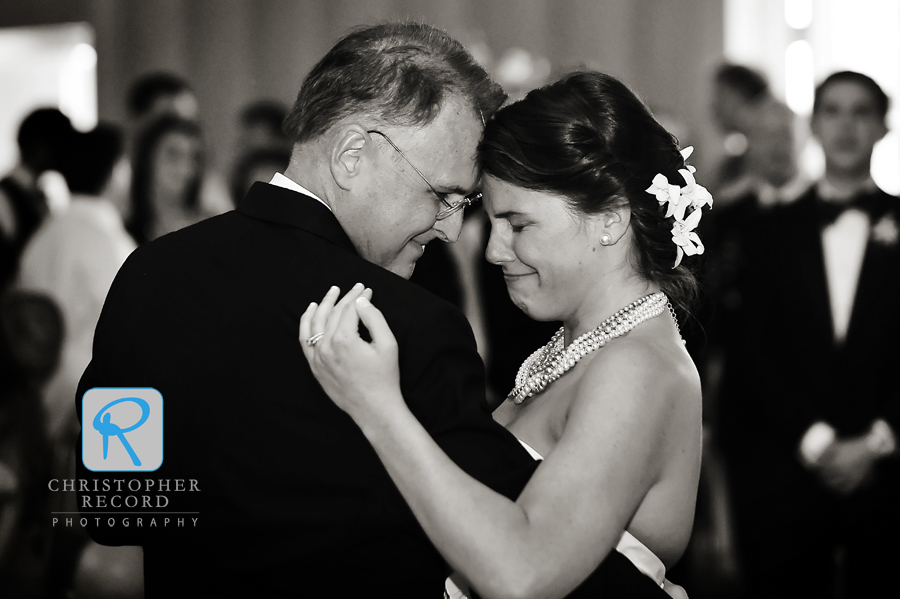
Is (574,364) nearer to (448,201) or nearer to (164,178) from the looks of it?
(448,201)

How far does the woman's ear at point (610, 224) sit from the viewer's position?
5.97 ft

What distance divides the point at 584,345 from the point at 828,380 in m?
2.20

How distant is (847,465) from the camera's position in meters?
3.58

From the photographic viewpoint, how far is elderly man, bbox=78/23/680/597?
1452mm

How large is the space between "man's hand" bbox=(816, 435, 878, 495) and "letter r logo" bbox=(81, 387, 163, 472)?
2.82 meters

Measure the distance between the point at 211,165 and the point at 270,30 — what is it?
1378 mm

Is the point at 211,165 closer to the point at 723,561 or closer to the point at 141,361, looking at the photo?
the point at 723,561

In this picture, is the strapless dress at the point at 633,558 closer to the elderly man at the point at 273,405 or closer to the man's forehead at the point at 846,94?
the elderly man at the point at 273,405

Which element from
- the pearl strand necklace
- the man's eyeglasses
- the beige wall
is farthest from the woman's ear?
the beige wall

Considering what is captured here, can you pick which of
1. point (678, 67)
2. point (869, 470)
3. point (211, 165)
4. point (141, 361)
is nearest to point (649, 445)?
point (141, 361)

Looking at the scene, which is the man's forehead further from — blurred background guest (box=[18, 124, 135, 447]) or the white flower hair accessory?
blurred background guest (box=[18, 124, 135, 447])

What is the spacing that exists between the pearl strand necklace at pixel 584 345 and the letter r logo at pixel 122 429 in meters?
0.77

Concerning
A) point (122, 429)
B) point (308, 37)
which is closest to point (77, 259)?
point (122, 429)

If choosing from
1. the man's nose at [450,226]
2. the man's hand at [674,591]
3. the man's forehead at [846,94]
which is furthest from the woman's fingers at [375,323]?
the man's forehead at [846,94]
